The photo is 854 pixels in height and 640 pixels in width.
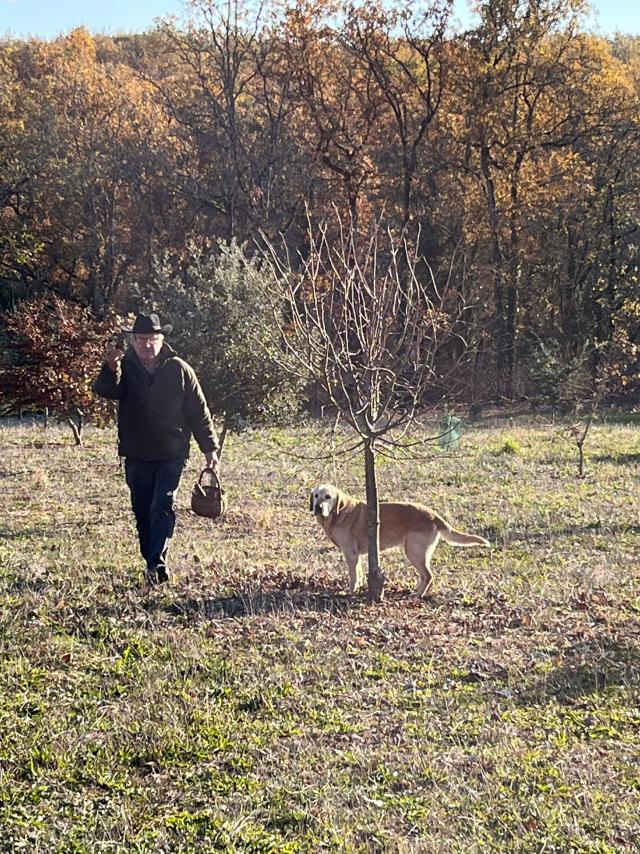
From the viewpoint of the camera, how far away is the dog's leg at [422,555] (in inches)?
292

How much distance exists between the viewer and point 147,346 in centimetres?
672

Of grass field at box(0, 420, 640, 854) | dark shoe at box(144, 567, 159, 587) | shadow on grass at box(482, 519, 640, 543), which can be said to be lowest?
shadow on grass at box(482, 519, 640, 543)

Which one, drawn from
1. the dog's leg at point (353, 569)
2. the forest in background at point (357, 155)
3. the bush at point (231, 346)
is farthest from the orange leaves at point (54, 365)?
the forest in background at point (357, 155)

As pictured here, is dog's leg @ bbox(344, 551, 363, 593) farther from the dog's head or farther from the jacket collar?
the jacket collar

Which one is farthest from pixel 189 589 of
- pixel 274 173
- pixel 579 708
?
pixel 274 173

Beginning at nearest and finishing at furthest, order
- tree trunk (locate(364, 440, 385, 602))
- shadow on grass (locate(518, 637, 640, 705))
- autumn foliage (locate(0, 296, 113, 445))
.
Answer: shadow on grass (locate(518, 637, 640, 705))
tree trunk (locate(364, 440, 385, 602))
autumn foliage (locate(0, 296, 113, 445))

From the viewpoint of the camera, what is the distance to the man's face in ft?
21.9

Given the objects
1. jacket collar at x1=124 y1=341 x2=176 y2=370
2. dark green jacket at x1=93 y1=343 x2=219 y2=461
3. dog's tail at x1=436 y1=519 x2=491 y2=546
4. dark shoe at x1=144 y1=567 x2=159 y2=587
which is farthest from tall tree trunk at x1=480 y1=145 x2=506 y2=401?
dark shoe at x1=144 y1=567 x2=159 y2=587

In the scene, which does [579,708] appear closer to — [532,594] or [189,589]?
[532,594]

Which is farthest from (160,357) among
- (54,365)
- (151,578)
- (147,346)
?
(54,365)

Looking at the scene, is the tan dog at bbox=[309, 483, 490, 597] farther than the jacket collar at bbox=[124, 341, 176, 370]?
Yes

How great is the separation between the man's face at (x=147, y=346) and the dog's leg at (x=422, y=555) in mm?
2748

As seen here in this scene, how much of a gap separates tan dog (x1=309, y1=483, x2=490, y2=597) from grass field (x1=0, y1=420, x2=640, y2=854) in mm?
286

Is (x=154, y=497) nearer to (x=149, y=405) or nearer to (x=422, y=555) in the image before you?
(x=149, y=405)
